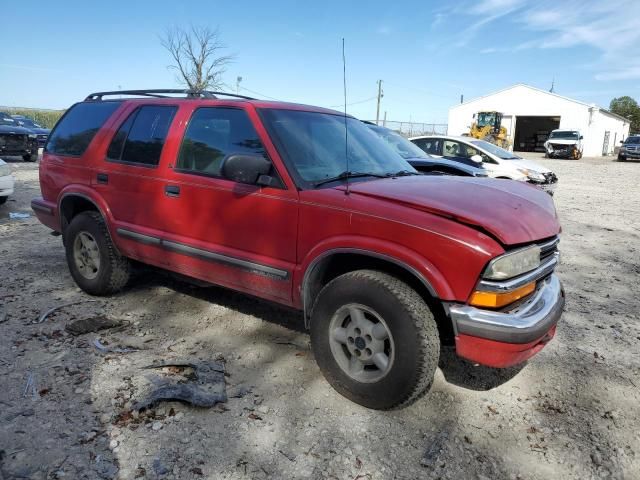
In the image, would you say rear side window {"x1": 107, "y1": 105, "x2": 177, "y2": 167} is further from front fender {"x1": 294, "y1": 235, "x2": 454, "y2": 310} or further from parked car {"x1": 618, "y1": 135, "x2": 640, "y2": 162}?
parked car {"x1": 618, "y1": 135, "x2": 640, "y2": 162}

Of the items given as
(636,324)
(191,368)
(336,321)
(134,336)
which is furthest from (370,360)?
(636,324)

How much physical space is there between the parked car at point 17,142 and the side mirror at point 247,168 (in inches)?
634

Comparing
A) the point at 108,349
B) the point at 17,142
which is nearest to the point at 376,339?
the point at 108,349

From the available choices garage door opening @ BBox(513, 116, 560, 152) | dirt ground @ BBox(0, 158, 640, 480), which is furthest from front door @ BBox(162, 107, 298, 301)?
garage door opening @ BBox(513, 116, 560, 152)

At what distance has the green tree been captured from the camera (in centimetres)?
7406

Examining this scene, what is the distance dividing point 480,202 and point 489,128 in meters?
33.4

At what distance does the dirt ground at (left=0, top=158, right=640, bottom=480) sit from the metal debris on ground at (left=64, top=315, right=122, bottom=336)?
75 mm

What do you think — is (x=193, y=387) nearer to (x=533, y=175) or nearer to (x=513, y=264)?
(x=513, y=264)

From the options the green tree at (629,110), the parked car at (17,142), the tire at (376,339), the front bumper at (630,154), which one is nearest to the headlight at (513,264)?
the tire at (376,339)

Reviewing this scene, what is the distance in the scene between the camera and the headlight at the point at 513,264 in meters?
2.50

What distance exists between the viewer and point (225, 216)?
11.3 ft

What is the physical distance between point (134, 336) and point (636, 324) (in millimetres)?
4365

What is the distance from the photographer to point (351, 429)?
2.74 metres

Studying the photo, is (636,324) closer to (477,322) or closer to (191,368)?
(477,322)
